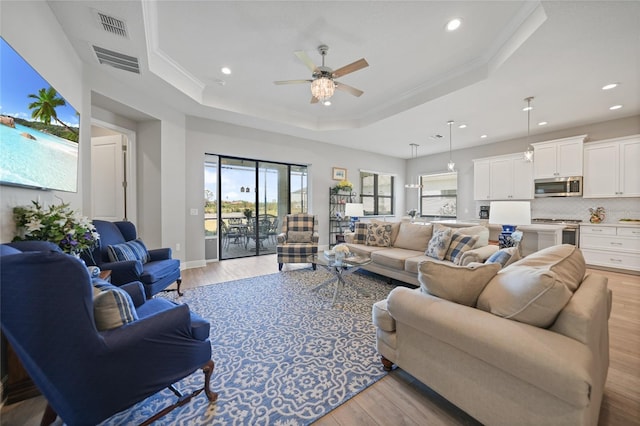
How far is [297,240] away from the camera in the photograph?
4.71 m

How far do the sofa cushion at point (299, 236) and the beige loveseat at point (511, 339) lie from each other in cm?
318

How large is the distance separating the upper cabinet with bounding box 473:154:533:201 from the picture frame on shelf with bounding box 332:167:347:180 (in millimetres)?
3525

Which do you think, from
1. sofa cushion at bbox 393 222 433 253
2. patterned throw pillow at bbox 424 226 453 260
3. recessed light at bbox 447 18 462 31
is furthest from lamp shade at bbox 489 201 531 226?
recessed light at bbox 447 18 462 31

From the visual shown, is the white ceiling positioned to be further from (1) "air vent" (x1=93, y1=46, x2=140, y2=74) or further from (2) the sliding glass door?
(2) the sliding glass door

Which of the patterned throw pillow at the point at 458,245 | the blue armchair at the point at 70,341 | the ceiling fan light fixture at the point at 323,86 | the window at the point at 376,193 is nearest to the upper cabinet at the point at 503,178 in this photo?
the window at the point at 376,193

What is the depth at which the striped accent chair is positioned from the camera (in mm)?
4297

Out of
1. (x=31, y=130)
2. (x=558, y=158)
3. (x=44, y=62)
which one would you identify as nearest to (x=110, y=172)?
(x=44, y=62)

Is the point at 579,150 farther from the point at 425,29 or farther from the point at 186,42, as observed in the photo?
the point at 186,42

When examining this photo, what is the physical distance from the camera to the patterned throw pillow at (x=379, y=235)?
424cm

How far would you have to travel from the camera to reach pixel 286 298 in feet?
10.2

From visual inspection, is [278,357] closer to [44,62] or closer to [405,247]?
[405,247]

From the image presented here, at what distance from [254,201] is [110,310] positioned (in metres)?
4.66

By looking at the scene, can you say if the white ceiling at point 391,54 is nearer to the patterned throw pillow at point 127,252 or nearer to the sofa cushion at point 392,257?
the patterned throw pillow at point 127,252

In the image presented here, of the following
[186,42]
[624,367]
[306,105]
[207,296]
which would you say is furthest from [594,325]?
[306,105]
